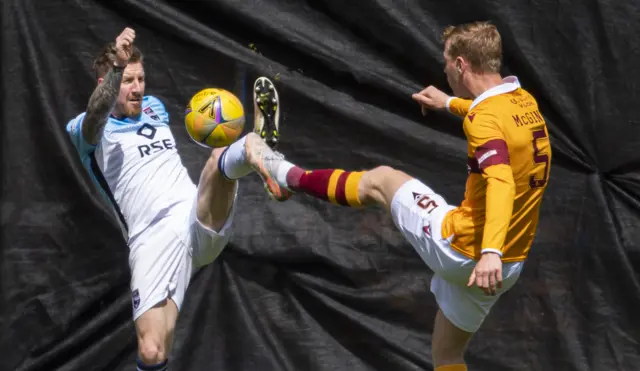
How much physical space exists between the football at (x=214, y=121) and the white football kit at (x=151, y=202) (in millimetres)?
381

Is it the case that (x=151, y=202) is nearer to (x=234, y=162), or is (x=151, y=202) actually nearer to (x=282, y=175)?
(x=234, y=162)

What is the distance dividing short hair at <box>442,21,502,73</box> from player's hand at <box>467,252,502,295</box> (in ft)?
2.75

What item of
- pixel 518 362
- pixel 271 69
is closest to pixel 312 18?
pixel 271 69

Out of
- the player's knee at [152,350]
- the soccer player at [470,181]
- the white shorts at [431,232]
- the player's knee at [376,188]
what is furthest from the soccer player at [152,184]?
the white shorts at [431,232]

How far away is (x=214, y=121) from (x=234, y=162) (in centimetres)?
24

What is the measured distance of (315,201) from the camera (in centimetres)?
557

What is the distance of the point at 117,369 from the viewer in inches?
221

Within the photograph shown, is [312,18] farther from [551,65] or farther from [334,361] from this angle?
[334,361]

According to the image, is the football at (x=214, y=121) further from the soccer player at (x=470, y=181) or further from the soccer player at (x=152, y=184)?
the soccer player at (x=470, y=181)

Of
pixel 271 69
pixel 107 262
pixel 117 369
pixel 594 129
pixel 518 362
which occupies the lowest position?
pixel 117 369

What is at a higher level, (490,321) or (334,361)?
(490,321)

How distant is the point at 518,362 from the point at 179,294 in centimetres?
180

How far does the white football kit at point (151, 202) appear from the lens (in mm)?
4801

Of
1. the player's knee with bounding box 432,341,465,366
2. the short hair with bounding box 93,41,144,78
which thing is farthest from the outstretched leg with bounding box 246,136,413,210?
the short hair with bounding box 93,41,144,78
